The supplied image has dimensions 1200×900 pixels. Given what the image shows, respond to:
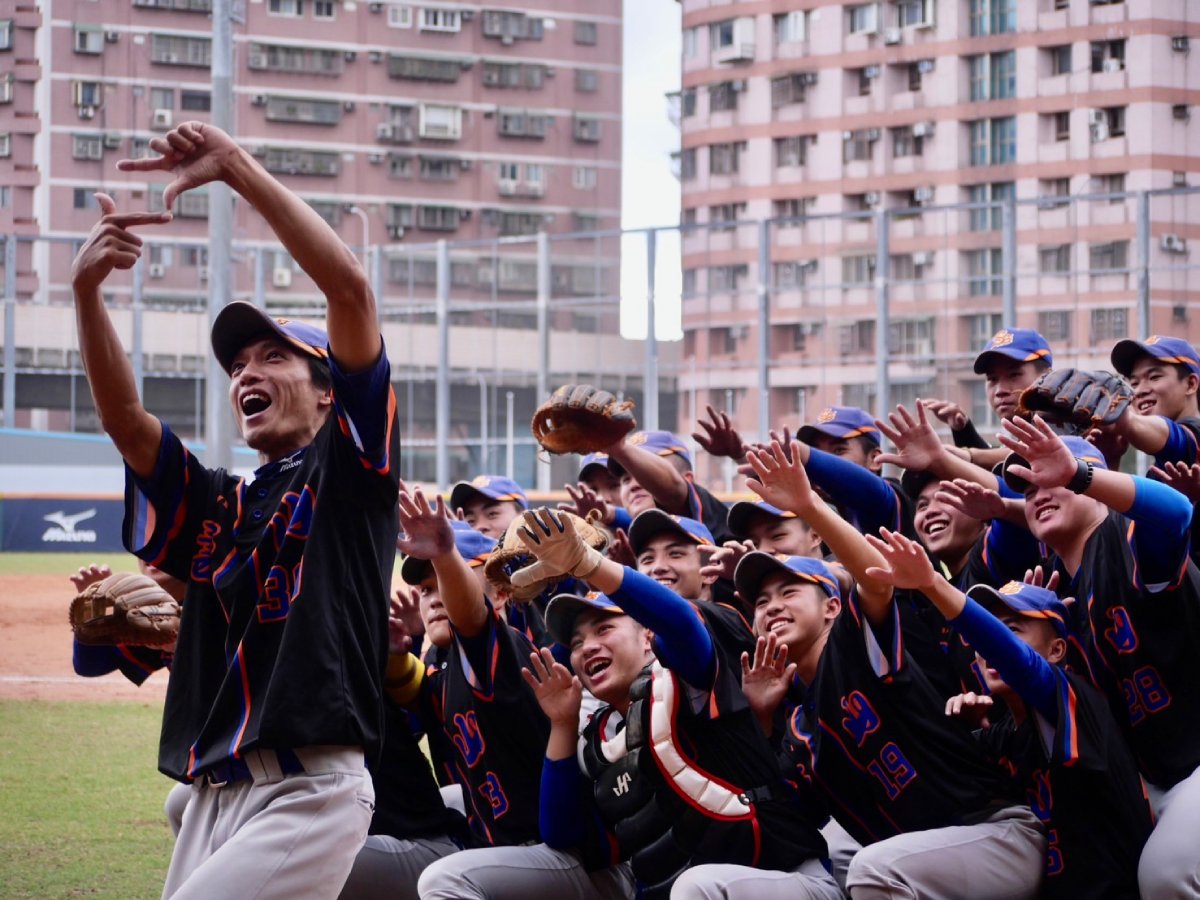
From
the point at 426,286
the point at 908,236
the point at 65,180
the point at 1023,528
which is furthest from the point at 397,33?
the point at 1023,528

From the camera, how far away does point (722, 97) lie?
37.6m

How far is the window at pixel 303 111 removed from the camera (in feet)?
143

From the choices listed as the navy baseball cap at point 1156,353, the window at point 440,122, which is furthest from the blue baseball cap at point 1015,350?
the window at point 440,122

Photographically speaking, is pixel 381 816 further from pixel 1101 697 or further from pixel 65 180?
pixel 65 180

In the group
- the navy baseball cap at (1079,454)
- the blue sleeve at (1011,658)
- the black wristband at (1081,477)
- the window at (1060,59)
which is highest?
the window at (1060,59)

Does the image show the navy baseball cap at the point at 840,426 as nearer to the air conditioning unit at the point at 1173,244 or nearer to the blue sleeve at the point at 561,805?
the blue sleeve at the point at 561,805

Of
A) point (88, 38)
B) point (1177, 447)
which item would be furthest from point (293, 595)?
point (88, 38)

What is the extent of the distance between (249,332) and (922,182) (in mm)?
34784

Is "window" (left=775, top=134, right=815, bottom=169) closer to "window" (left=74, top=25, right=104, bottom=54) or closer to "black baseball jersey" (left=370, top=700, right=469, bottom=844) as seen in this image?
"window" (left=74, top=25, right=104, bottom=54)

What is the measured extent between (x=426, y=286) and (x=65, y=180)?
21.2m

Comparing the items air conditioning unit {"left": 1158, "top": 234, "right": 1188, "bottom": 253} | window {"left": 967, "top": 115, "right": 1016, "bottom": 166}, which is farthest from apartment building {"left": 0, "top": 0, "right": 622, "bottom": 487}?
air conditioning unit {"left": 1158, "top": 234, "right": 1188, "bottom": 253}

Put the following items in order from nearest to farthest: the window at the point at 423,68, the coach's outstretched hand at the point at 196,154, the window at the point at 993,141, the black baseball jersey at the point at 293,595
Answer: the coach's outstretched hand at the point at 196,154 < the black baseball jersey at the point at 293,595 < the window at the point at 993,141 < the window at the point at 423,68

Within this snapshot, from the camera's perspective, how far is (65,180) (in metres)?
40.2

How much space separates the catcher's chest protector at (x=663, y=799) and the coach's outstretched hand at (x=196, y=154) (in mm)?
1887
